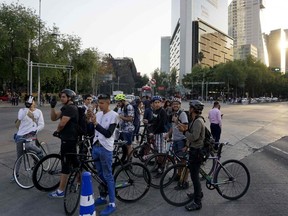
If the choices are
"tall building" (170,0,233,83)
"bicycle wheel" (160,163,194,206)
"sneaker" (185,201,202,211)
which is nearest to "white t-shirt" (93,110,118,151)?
"bicycle wheel" (160,163,194,206)

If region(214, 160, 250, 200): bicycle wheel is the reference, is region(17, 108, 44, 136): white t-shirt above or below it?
above

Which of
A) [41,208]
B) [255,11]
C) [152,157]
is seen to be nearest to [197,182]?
[152,157]

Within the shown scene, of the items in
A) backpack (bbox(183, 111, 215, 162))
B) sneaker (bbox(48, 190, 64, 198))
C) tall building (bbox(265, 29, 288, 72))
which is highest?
tall building (bbox(265, 29, 288, 72))

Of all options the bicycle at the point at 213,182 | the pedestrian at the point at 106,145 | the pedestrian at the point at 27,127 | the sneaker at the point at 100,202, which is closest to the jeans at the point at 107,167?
the pedestrian at the point at 106,145

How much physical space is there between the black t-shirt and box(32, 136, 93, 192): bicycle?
757 mm

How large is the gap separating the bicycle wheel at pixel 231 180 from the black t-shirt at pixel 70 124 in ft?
8.17

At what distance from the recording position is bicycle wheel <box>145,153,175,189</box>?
6482 millimetres

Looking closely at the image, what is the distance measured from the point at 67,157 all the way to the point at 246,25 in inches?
7358

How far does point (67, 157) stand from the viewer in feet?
17.9

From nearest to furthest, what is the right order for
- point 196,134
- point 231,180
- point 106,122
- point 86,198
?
point 86,198 < point 106,122 < point 196,134 < point 231,180

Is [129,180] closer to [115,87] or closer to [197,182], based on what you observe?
[197,182]

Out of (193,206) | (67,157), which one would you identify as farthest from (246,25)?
(67,157)

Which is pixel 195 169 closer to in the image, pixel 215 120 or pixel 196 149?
pixel 196 149

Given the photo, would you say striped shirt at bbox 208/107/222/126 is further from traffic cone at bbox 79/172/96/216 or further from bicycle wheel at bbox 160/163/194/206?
traffic cone at bbox 79/172/96/216
